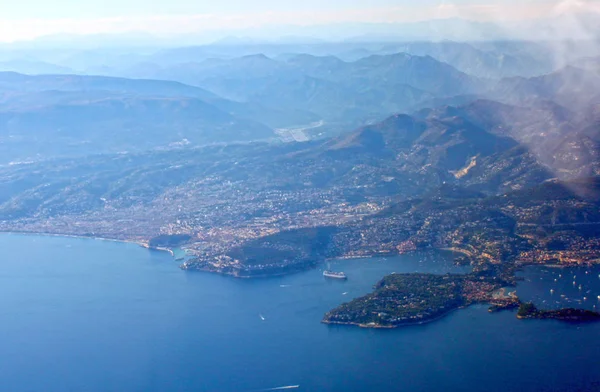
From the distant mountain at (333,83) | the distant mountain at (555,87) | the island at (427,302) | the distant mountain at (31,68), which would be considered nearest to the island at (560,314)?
the island at (427,302)

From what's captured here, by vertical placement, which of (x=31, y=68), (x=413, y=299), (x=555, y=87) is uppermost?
(x=555, y=87)

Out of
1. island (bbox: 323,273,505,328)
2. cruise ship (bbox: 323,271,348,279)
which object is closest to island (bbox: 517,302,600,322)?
island (bbox: 323,273,505,328)

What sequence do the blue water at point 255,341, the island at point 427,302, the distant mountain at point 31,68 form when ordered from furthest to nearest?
the distant mountain at point 31,68, the island at point 427,302, the blue water at point 255,341

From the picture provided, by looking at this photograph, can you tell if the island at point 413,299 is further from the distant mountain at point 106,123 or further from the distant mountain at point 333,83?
the distant mountain at point 333,83

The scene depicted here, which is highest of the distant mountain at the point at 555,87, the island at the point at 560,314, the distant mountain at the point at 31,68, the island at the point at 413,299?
the distant mountain at the point at 555,87

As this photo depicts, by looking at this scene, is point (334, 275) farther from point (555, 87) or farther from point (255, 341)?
point (555, 87)

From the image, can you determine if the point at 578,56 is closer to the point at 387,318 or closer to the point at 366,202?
the point at 366,202

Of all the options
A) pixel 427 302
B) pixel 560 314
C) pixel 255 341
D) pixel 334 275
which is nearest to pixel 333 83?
pixel 334 275

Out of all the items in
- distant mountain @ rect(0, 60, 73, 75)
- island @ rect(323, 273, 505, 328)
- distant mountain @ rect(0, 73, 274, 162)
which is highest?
island @ rect(323, 273, 505, 328)

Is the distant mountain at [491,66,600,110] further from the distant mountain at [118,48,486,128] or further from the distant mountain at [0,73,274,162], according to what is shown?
the distant mountain at [0,73,274,162]
